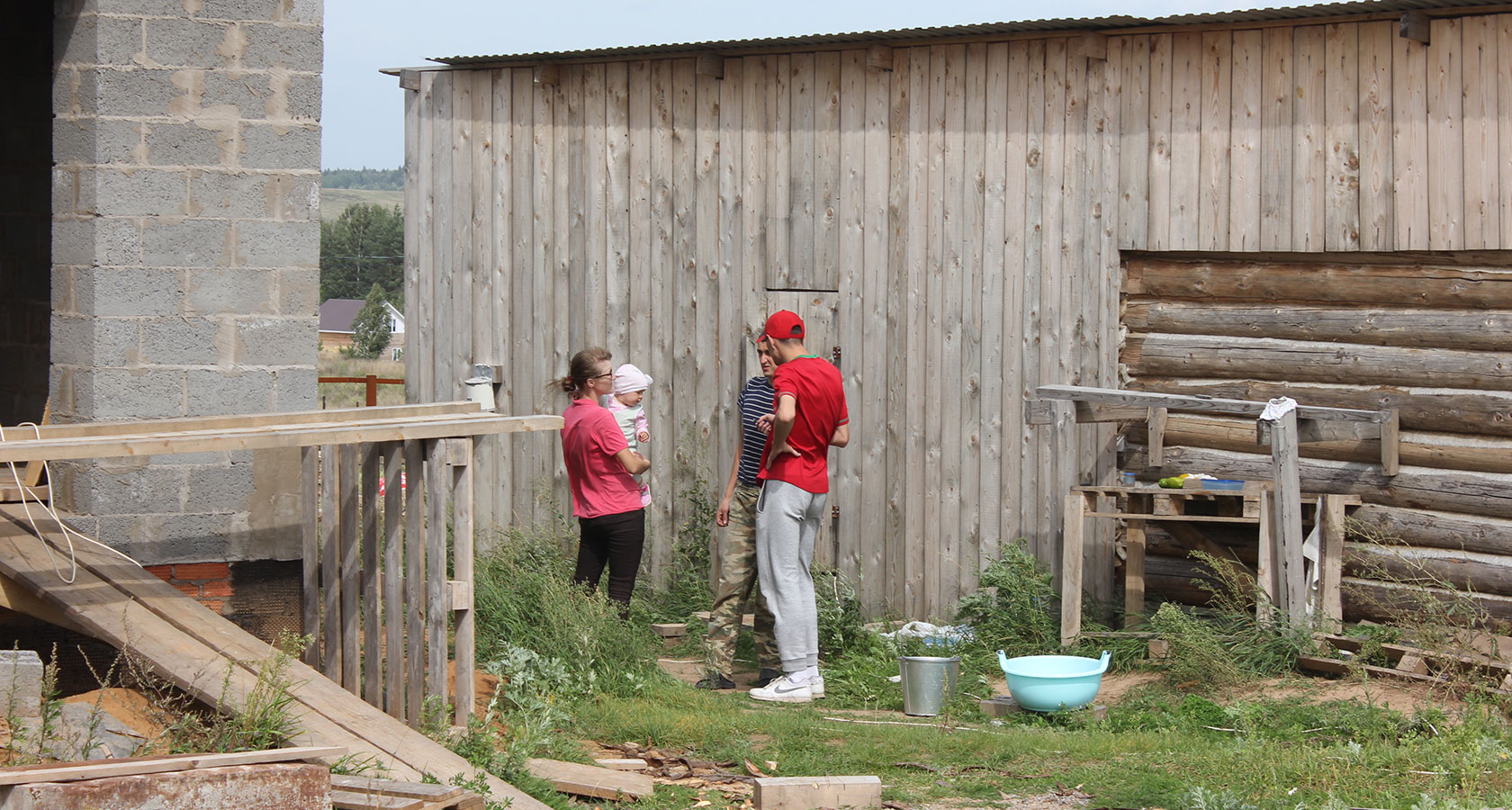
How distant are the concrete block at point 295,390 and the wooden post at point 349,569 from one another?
57 cm

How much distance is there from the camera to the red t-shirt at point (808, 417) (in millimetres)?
8000

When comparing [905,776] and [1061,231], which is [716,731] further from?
[1061,231]

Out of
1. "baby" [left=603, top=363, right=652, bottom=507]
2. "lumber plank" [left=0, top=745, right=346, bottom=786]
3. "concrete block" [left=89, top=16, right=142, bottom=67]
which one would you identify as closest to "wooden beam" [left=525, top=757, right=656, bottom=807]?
"lumber plank" [left=0, top=745, right=346, bottom=786]

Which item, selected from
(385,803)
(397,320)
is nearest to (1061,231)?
(385,803)

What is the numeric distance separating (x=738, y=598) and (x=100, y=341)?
12.0ft

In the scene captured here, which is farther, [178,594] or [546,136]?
[546,136]

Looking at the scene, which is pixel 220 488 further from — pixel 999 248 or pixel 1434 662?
pixel 1434 662

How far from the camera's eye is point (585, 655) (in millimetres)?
7664

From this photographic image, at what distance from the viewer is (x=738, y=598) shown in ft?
28.3

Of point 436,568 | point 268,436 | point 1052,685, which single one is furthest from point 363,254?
point 268,436

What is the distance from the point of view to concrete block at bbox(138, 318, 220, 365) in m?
7.21

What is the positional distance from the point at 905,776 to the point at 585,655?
6.56ft

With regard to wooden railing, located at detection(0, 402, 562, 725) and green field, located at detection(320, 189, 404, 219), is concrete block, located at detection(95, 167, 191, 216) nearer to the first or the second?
wooden railing, located at detection(0, 402, 562, 725)

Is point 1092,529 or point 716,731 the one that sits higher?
point 1092,529
